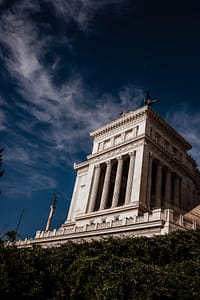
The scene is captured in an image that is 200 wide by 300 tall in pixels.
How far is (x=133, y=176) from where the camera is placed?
40.4 metres

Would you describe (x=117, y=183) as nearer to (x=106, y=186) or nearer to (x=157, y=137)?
(x=106, y=186)

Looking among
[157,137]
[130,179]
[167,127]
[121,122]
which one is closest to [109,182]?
[130,179]

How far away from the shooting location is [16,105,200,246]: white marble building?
37531mm

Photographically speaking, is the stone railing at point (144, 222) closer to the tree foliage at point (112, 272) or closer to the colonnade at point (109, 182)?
the tree foliage at point (112, 272)

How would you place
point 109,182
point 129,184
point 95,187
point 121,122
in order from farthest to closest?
point 121,122 < point 95,187 < point 109,182 < point 129,184

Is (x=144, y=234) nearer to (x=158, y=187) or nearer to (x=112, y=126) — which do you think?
(x=158, y=187)

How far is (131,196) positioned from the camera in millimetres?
38094

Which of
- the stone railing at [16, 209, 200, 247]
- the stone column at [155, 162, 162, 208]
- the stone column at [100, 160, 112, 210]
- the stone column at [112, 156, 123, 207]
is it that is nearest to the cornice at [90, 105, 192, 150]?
the stone column at [112, 156, 123, 207]

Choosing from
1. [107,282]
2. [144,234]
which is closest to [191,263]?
[107,282]

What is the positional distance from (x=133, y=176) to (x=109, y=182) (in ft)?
18.1

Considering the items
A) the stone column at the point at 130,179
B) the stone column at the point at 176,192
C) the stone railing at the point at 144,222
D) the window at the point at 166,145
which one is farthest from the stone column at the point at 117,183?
the stone railing at the point at 144,222

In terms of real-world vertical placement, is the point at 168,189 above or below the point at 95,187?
Result: above

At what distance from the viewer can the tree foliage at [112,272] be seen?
14.9 meters

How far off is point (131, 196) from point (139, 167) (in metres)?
4.56
